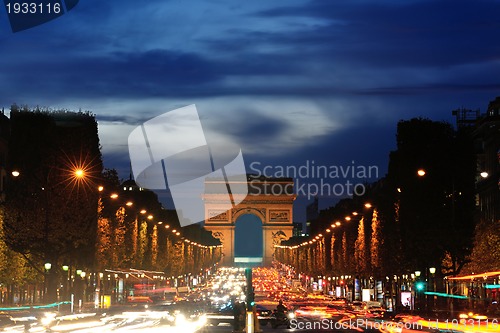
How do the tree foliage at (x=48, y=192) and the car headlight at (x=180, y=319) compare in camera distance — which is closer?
the car headlight at (x=180, y=319)

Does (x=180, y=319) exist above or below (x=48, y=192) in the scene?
below

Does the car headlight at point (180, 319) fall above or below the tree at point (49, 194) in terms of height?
below

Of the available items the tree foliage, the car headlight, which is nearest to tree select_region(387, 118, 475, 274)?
the tree foliage

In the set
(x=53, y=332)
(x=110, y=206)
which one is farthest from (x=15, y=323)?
Answer: (x=110, y=206)

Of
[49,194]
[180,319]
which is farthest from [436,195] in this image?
[180,319]

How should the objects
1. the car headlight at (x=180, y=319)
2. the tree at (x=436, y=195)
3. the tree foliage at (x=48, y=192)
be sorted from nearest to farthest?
1. the car headlight at (x=180, y=319)
2. the tree foliage at (x=48, y=192)
3. the tree at (x=436, y=195)

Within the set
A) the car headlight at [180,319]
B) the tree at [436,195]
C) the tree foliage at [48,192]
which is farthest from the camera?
the tree at [436,195]

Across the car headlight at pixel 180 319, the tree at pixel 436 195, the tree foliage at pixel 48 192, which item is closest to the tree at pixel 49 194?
the tree foliage at pixel 48 192

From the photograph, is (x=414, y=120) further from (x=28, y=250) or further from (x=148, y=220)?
(x=148, y=220)

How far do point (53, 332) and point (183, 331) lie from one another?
19.6ft

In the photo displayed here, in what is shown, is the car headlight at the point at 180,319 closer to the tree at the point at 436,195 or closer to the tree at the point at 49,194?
the tree at the point at 49,194

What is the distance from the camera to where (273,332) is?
52.1m

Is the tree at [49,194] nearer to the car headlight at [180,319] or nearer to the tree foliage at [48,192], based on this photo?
the tree foliage at [48,192]

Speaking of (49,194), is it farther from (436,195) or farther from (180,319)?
(180,319)
